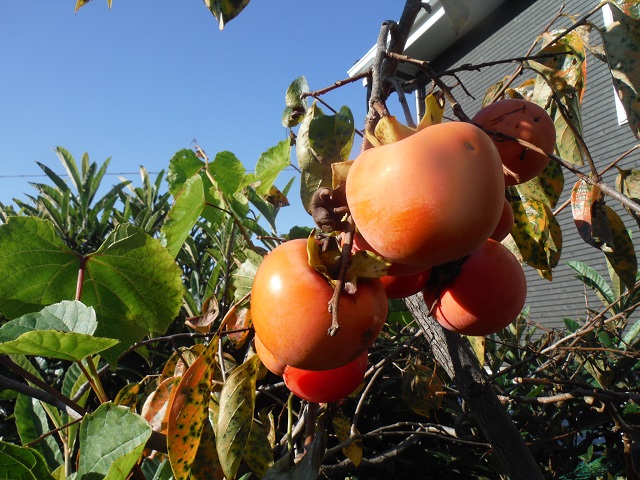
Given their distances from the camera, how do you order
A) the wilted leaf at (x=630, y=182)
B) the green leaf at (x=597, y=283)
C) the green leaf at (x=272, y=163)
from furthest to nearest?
the green leaf at (x=597, y=283) < the green leaf at (x=272, y=163) < the wilted leaf at (x=630, y=182)

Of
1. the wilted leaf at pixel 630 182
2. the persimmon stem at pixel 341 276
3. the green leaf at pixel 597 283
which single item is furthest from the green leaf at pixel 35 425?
the green leaf at pixel 597 283

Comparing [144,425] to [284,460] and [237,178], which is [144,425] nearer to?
[284,460]

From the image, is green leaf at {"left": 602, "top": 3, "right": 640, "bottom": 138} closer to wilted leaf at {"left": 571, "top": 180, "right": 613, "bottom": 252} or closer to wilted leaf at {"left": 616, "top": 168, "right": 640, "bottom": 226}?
wilted leaf at {"left": 571, "top": 180, "right": 613, "bottom": 252}

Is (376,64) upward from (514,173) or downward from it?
upward

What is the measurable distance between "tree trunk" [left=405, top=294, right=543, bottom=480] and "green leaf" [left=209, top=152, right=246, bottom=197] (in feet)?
2.17

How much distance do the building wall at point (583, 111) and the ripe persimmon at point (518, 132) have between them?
207 inches

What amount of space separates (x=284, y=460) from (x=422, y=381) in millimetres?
687

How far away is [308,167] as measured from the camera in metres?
0.86

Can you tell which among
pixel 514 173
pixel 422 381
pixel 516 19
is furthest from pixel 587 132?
pixel 514 173

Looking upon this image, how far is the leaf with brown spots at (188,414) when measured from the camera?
0.75 metres

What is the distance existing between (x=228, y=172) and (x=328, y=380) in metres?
0.71

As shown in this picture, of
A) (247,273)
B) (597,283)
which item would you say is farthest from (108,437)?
(597,283)

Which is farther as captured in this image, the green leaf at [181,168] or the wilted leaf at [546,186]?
the green leaf at [181,168]

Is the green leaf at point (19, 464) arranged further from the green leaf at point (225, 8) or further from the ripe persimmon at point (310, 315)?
the green leaf at point (225, 8)
